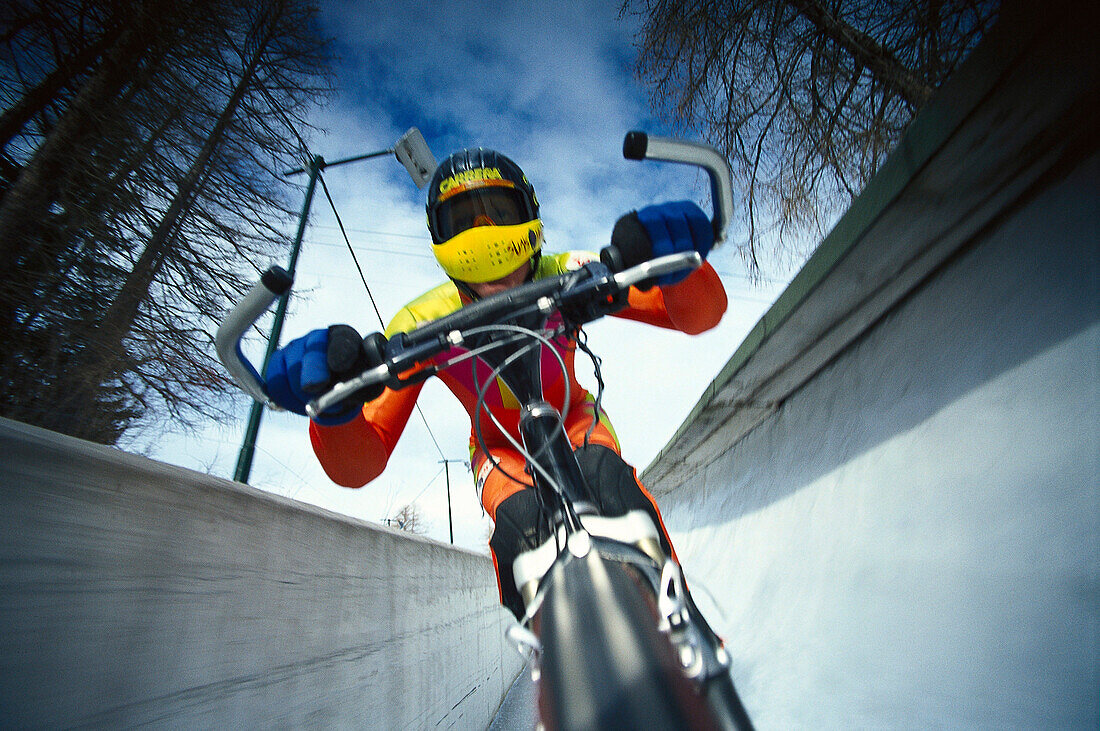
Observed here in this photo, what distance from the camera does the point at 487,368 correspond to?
5.52ft

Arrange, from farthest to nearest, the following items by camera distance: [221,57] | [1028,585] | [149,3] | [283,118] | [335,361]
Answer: [283,118], [221,57], [149,3], [335,361], [1028,585]

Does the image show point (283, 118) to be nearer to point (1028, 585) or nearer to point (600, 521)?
point (600, 521)

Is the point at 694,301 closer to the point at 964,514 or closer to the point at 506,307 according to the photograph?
the point at 506,307

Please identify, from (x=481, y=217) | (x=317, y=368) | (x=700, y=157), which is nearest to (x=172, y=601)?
(x=317, y=368)

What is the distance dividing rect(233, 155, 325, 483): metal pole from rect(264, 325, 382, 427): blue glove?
2.40 m

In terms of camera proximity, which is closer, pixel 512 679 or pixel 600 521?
pixel 600 521

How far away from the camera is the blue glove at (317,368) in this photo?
115cm

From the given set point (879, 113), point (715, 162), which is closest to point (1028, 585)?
point (715, 162)

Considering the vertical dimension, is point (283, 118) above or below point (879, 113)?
above

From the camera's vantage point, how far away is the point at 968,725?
1023mm

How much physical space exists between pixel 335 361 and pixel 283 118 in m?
5.65

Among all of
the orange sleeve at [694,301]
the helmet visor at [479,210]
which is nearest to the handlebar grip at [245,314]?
the helmet visor at [479,210]

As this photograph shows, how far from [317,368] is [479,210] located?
686mm

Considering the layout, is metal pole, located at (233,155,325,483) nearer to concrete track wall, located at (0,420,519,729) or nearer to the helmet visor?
concrete track wall, located at (0,420,519,729)
